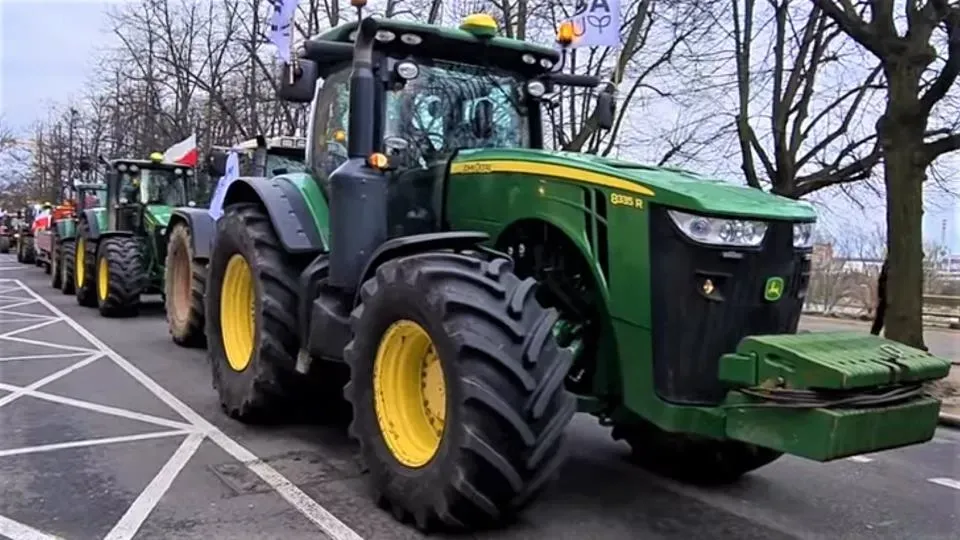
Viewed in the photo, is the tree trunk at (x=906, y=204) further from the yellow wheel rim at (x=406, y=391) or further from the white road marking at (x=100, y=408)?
the white road marking at (x=100, y=408)

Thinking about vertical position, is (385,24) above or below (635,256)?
above

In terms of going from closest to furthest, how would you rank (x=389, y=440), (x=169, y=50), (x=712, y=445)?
(x=389, y=440) → (x=712, y=445) → (x=169, y=50)

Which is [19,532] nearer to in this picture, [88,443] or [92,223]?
[88,443]

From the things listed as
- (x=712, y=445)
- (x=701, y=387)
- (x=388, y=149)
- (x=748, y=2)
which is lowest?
(x=712, y=445)

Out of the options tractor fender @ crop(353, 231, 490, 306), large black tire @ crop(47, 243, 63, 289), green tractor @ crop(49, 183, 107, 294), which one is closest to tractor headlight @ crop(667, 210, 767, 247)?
tractor fender @ crop(353, 231, 490, 306)

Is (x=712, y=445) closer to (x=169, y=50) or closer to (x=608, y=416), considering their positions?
(x=608, y=416)

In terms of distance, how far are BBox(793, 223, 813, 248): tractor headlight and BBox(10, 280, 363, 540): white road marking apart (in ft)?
7.97

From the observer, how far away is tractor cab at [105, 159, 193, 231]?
14.2m

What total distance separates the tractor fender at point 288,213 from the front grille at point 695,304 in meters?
2.60

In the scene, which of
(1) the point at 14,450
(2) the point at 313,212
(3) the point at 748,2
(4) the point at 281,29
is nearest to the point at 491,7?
(3) the point at 748,2

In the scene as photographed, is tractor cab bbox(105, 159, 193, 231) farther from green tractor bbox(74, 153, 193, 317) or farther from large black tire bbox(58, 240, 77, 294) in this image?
large black tire bbox(58, 240, 77, 294)

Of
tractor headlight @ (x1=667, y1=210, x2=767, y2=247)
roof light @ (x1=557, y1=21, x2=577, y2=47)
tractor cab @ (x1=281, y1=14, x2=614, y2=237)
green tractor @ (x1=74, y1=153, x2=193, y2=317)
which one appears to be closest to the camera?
tractor headlight @ (x1=667, y1=210, x2=767, y2=247)

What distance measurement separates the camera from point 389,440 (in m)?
4.42

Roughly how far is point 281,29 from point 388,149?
187 inches
